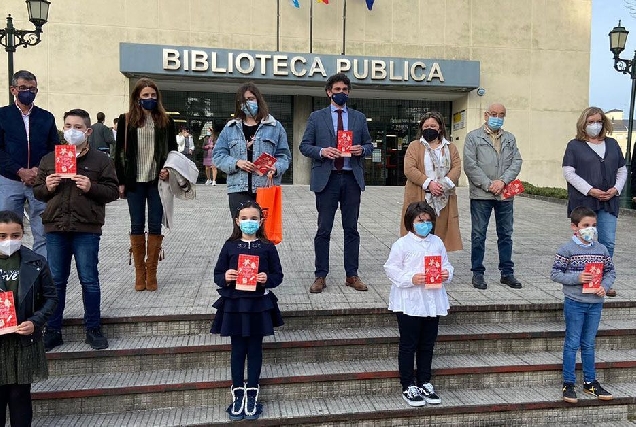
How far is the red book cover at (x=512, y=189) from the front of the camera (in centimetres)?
547

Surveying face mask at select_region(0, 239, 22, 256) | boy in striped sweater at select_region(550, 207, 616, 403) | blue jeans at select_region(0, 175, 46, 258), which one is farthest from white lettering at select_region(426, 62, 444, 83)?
face mask at select_region(0, 239, 22, 256)

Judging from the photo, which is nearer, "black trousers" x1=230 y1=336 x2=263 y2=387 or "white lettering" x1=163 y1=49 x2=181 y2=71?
"black trousers" x1=230 y1=336 x2=263 y2=387

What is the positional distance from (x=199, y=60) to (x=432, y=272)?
15475mm

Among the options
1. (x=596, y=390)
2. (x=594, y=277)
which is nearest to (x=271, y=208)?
(x=594, y=277)

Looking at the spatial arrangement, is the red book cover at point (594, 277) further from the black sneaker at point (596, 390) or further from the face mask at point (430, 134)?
the face mask at point (430, 134)

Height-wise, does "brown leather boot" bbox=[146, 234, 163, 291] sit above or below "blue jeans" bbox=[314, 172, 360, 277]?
below

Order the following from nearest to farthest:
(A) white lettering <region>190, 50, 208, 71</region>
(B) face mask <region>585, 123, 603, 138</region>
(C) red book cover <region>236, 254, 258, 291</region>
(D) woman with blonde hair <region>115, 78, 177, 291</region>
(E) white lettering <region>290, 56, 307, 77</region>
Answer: (C) red book cover <region>236, 254, 258, 291</region>, (D) woman with blonde hair <region>115, 78, 177, 291</region>, (B) face mask <region>585, 123, 603, 138</region>, (A) white lettering <region>190, 50, 208, 71</region>, (E) white lettering <region>290, 56, 307, 77</region>

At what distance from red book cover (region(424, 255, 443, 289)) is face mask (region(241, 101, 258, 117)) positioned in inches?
85.4

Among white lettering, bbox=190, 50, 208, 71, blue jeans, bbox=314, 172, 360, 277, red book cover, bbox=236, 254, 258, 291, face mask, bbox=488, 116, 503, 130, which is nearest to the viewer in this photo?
red book cover, bbox=236, 254, 258, 291

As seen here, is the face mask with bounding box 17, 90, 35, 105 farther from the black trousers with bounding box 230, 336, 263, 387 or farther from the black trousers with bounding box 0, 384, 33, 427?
the black trousers with bounding box 230, 336, 263, 387

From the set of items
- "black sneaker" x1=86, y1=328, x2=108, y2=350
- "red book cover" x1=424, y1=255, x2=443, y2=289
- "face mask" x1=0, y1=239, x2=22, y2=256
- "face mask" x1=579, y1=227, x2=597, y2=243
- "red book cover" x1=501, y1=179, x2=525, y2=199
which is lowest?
"black sneaker" x1=86, y1=328, x2=108, y2=350

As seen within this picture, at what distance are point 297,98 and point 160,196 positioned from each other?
1587cm

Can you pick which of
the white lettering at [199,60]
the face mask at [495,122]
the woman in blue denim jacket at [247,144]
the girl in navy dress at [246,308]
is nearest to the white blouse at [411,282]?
the girl in navy dress at [246,308]

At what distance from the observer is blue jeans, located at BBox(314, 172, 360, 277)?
5.37m
